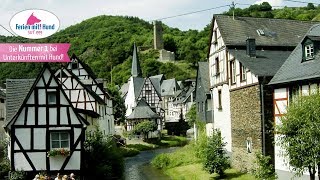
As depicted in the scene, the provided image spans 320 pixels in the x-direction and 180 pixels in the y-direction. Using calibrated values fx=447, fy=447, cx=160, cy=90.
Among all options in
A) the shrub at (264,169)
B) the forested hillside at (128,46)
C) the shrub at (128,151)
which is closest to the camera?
the shrub at (264,169)

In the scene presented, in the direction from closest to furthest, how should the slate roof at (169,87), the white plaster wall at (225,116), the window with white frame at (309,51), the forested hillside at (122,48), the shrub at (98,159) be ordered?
1. the window with white frame at (309,51)
2. the shrub at (98,159)
3. the white plaster wall at (225,116)
4. the slate roof at (169,87)
5. the forested hillside at (122,48)

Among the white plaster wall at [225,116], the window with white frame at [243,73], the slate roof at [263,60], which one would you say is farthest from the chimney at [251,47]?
the white plaster wall at [225,116]

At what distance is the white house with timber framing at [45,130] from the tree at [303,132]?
12.0m

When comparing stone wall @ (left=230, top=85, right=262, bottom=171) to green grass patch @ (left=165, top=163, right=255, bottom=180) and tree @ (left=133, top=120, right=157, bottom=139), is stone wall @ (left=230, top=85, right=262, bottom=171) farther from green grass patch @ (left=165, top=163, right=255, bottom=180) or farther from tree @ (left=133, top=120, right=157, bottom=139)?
tree @ (left=133, top=120, right=157, bottom=139)

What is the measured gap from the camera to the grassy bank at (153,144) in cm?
5212

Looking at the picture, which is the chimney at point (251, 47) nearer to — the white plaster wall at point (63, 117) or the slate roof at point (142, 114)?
the white plaster wall at point (63, 117)

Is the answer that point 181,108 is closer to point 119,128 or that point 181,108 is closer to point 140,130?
point 119,128

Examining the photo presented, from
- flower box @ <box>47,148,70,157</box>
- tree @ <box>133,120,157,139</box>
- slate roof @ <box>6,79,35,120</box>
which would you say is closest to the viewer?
flower box @ <box>47,148,70,157</box>

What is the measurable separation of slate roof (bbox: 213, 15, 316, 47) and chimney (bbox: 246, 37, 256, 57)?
165 cm

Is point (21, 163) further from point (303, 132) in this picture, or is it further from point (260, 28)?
point (260, 28)

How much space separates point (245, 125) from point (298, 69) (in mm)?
6399

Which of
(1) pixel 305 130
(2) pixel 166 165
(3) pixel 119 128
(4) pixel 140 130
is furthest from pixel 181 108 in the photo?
(1) pixel 305 130

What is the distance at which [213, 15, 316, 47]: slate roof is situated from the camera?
31.2 meters

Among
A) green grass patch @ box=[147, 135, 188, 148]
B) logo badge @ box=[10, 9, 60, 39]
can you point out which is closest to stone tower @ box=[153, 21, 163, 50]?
green grass patch @ box=[147, 135, 188, 148]
